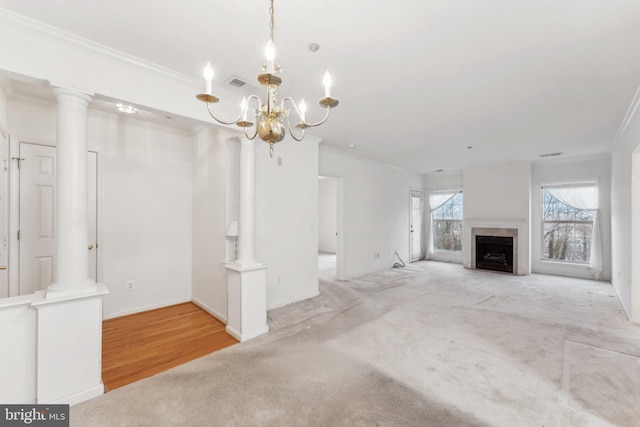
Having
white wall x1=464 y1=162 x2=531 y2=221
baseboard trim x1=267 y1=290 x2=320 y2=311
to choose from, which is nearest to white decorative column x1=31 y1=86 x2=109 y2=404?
→ baseboard trim x1=267 y1=290 x2=320 y2=311

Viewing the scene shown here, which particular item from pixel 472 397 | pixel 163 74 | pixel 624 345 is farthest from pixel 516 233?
pixel 163 74

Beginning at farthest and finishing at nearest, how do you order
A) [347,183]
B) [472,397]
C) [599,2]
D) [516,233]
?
[516,233] → [347,183] → [472,397] → [599,2]

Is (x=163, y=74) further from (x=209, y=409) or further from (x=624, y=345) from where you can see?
(x=624, y=345)

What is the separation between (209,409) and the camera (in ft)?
6.37

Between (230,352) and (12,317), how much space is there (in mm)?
1640

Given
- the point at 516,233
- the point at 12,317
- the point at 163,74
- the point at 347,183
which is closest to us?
the point at 12,317

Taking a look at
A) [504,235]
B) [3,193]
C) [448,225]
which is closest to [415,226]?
[448,225]

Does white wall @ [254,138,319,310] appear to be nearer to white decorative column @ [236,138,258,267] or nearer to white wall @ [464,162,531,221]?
white decorative column @ [236,138,258,267]

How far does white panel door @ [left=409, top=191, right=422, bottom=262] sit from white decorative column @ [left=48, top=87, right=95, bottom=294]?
7.18m

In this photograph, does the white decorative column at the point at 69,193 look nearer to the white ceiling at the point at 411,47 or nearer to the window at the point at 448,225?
the white ceiling at the point at 411,47

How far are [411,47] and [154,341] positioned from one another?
3.82 meters

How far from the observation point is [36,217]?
10.3 ft

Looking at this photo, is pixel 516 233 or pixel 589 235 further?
pixel 516 233

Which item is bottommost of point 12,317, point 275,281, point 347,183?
point 275,281
